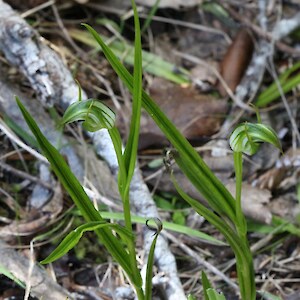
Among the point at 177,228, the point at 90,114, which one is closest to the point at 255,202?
the point at 177,228

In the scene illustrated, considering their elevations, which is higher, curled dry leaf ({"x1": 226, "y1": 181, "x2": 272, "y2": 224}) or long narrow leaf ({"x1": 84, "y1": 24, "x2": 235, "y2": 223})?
curled dry leaf ({"x1": 226, "y1": 181, "x2": 272, "y2": 224})

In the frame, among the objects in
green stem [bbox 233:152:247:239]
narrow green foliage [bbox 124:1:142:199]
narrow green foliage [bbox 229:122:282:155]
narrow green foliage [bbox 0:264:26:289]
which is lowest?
narrow green foliage [bbox 0:264:26:289]

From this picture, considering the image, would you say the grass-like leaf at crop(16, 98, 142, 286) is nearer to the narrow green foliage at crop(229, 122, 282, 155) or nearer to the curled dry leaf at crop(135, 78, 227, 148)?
the narrow green foliage at crop(229, 122, 282, 155)

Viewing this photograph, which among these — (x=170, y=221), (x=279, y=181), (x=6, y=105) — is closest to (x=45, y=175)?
(x=6, y=105)

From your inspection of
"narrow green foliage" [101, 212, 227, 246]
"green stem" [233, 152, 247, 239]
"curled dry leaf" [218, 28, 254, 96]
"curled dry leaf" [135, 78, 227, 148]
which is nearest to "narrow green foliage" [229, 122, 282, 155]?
"green stem" [233, 152, 247, 239]

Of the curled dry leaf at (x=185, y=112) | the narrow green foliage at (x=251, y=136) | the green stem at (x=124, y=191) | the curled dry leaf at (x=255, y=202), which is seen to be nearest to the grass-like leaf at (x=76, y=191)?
the green stem at (x=124, y=191)

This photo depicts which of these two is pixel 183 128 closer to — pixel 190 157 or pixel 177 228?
pixel 177 228

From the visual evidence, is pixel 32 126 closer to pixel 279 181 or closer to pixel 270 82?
pixel 279 181
